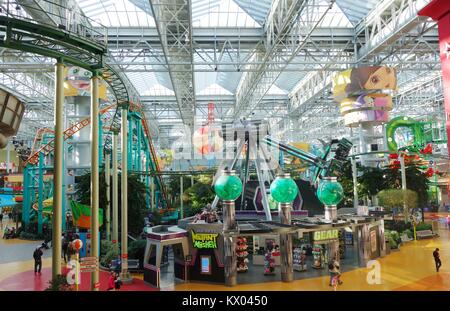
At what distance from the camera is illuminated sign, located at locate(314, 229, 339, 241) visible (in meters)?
15.7

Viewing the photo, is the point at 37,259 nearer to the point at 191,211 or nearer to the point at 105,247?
the point at 105,247

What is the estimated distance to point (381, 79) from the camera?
28828mm

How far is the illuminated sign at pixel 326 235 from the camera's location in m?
15.7

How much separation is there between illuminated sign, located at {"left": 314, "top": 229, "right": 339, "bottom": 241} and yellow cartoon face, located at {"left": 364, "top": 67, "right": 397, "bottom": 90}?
16451 millimetres

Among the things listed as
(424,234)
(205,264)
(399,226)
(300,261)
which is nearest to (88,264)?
(205,264)

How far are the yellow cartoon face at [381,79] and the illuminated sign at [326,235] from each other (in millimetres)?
16451

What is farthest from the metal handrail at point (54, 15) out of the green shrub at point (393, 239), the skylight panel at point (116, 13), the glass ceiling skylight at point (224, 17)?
the green shrub at point (393, 239)

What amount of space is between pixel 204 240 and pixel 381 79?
20892 mm

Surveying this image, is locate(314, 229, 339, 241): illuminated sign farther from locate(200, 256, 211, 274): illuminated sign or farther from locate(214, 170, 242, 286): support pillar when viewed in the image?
locate(200, 256, 211, 274): illuminated sign

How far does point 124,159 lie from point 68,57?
6014mm

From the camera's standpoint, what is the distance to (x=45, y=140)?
34.0 meters

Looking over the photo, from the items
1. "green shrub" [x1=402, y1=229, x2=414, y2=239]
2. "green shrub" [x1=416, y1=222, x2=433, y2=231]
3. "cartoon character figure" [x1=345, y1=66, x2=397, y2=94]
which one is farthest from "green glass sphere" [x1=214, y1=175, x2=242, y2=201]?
"cartoon character figure" [x1=345, y1=66, x2=397, y2=94]
